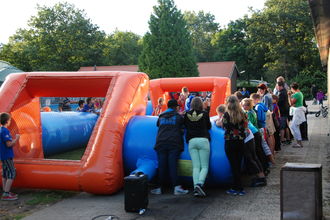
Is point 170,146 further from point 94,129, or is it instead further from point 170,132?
point 94,129

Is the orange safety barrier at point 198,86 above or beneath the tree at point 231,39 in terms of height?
beneath

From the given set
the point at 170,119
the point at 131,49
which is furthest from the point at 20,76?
the point at 131,49

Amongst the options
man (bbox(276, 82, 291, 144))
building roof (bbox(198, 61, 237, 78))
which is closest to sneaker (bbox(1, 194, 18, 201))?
man (bbox(276, 82, 291, 144))

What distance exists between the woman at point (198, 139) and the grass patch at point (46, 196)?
2.22 metres

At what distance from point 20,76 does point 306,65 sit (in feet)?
149

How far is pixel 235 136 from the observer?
625cm

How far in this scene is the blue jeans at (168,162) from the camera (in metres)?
6.43

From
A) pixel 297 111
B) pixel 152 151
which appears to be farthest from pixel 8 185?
pixel 297 111

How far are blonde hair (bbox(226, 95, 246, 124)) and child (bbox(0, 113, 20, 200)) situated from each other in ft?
11.6

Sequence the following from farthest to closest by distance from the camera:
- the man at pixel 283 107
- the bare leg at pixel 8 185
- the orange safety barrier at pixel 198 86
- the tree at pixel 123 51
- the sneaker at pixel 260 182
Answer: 1. the tree at pixel 123 51
2. the orange safety barrier at pixel 198 86
3. the man at pixel 283 107
4. the sneaker at pixel 260 182
5. the bare leg at pixel 8 185

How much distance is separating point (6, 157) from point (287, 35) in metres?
44.5

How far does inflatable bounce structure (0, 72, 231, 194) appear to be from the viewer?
21.2 feet

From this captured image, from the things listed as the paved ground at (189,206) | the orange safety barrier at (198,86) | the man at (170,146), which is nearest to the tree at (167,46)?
the orange safety barrier at (198,86)

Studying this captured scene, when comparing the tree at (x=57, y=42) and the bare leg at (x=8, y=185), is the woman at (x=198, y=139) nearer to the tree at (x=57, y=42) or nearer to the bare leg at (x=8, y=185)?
the bare leg at (x=8, y=185)
